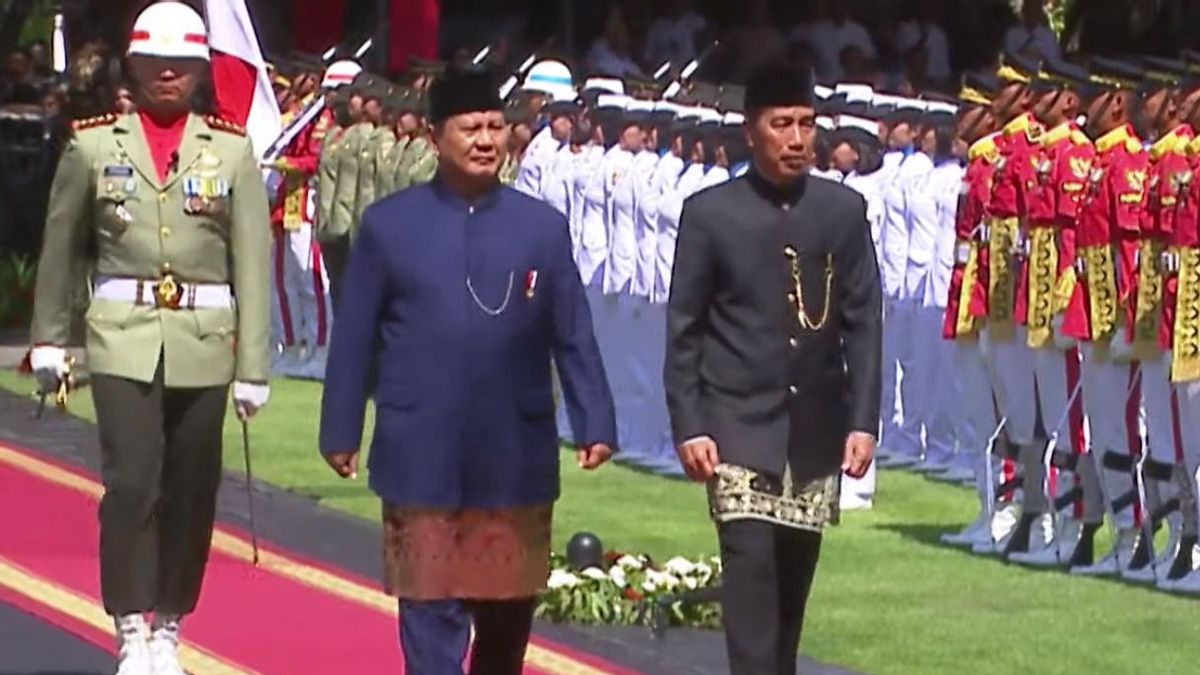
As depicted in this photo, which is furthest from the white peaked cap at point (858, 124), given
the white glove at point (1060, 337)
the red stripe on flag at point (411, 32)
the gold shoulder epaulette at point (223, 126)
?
the gold shoulder epaulette at point (223, 126)

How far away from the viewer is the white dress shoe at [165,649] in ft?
37.5

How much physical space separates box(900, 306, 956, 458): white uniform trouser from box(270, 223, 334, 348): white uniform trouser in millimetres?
7254

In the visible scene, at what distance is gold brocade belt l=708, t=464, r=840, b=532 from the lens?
32.5 ft

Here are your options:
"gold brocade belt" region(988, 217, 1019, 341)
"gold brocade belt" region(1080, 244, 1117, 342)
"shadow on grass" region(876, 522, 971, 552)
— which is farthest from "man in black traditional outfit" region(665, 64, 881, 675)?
"shadow on grass" region(876, 522, 971, 552)

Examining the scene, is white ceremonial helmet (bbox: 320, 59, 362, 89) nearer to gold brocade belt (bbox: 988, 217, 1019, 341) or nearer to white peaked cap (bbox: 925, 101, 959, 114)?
white peaked cap (bbox: 925, 101, 959, 114)

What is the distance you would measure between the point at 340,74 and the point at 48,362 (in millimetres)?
13974

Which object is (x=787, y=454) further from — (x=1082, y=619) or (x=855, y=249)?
(x=1082, y=619)

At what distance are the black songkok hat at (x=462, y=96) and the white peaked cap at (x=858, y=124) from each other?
8849 mm

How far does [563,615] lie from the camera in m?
13.3

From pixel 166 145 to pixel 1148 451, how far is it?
451cm

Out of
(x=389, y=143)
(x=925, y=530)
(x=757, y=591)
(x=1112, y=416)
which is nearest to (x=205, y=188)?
(x=757, y=591)

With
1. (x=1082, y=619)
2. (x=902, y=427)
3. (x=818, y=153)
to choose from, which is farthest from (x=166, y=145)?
(x=902, y=427)

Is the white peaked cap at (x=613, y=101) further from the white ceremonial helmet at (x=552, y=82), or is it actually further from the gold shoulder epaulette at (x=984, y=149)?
the gold shoulder epaulette at (x=984, y=149)

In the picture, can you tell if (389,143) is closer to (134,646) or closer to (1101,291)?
(1101,291)
